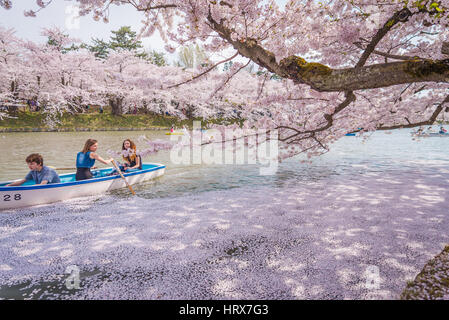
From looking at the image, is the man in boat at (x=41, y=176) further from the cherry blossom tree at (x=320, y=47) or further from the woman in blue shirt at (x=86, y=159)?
the cherry blossom tree at (x=320, y=47)

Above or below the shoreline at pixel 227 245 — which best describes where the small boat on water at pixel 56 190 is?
above

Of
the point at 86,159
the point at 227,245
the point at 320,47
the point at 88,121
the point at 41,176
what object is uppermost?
the point at 88,121

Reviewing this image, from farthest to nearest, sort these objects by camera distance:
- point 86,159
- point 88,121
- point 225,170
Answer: point 88,121 < point 225,170 < point 86,159

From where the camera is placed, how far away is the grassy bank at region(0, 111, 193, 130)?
89.8 ft

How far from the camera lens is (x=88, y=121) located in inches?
1237

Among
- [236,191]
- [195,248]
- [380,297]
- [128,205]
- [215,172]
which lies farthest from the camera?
[215,172]

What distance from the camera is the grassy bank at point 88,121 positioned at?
27359 millimetres
